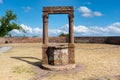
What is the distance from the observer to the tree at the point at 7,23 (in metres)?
38.3

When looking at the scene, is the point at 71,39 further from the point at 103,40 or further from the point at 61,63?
the point at 103,40

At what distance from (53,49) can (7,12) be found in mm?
32072

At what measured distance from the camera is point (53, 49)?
9.33m

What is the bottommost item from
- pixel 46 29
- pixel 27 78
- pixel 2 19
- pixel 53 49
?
pixel 27 78

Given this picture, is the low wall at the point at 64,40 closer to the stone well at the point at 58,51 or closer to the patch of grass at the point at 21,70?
the stone well at the point at 58,51

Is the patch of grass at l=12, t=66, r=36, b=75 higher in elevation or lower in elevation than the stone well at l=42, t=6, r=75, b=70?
lower

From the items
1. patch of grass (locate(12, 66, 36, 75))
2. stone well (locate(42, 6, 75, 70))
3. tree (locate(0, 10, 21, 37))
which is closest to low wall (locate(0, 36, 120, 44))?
tree (locate(0, 10, 21, 37))

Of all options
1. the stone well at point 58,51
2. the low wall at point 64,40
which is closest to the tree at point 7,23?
the low wall at point 64,40

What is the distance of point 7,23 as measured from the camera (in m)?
38.8

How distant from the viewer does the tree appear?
38281mm

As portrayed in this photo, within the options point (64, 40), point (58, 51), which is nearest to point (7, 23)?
point (64, 40)

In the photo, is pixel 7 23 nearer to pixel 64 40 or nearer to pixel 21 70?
pixel 64 40

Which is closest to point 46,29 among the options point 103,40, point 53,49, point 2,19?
point 53,49

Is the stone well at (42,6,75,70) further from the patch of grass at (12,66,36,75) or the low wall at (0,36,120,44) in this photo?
the low wall at (0,36,120,44)
